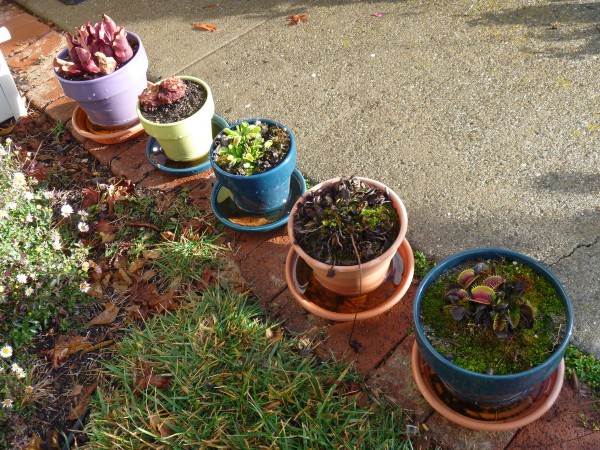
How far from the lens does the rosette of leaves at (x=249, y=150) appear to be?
269 centimetres

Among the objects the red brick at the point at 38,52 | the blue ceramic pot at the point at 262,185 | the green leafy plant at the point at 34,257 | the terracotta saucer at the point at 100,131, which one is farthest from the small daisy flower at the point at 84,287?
the red brick at the point at 38,52

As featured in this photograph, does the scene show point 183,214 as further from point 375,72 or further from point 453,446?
point 453,446

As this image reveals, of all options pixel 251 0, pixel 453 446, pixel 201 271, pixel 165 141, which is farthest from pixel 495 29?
pixel 453 446

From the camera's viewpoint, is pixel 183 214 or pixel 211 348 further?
pixel 183 214

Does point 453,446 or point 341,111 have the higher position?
point 341,111

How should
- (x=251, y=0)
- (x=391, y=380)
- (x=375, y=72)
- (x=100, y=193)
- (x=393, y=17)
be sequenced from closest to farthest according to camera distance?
(x=391, y=380) → (x=100, y=193) → (x=375, y=72) → (x=393, y=17) → (x=251, y=0)

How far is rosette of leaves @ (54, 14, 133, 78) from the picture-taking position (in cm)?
316

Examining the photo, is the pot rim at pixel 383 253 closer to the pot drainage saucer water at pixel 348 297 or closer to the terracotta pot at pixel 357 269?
the terracotta pot at pixel 357 269

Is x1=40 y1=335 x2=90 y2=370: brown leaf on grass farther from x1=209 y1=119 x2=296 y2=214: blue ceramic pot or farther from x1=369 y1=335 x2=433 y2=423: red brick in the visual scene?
x1=369 y1=335 x2=433 y2=423: red brick

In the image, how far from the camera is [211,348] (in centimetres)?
237

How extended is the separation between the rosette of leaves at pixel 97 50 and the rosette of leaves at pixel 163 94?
291mm

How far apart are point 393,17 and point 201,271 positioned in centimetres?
221

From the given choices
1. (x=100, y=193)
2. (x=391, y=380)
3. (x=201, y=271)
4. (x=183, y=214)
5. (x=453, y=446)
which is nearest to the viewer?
(x=453, y=446)

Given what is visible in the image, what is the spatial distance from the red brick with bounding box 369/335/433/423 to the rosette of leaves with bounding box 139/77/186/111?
66.5 inches
